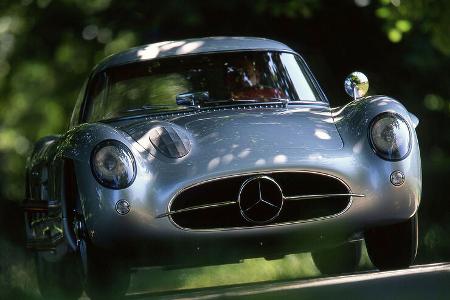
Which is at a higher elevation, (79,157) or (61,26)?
(61,26)

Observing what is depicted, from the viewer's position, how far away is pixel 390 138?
25.8 ft

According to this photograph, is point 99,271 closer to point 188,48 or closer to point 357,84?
point 188,48

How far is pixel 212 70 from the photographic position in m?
9.11

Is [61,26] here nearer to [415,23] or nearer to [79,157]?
[415,23]

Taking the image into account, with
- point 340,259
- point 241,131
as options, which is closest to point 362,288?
point 241,131

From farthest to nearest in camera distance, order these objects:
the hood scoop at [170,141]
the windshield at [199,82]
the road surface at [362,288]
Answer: the windshield at [199,82] → the hood scoop at [170,141] → the road surface at [362,288]

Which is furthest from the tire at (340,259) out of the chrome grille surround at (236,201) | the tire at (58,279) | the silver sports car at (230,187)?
the chrome grille surround at (236,201)

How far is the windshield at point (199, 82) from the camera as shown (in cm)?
888

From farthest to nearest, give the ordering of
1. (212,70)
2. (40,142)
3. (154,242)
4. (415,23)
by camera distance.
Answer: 1. (415,23)
2. (40,142)
3. (212,70)
4. (154,242)

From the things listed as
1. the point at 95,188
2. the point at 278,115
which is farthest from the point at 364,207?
the point at 95,188

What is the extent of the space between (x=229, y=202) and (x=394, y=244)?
1121mm

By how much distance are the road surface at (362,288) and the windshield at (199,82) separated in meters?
1.32

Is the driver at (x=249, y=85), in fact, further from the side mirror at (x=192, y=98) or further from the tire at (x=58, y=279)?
the tire at (x=58, y=279)

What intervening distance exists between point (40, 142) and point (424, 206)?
8.87 m
